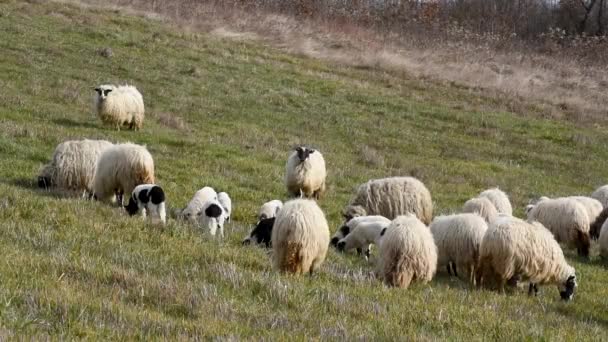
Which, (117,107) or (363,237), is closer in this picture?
(363,237)

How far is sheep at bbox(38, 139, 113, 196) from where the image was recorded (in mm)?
12547

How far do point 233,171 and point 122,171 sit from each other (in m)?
4.75

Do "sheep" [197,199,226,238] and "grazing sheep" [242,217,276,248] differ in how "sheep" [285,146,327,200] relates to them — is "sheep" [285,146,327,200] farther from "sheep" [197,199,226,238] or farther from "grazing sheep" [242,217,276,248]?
"grazing sheep" [242,217,276,248]

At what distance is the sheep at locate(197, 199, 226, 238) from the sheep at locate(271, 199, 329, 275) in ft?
7.33

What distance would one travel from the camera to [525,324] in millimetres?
7016

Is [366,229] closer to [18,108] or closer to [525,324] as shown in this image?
[525,324]

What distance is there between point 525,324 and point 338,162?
1334cm

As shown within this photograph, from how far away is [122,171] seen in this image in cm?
1206

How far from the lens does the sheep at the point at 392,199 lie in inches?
549

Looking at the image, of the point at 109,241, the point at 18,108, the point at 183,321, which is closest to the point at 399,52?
the point at 18,108

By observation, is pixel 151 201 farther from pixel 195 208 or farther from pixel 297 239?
pixel 297 239

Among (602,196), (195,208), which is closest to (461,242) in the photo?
(195,208)

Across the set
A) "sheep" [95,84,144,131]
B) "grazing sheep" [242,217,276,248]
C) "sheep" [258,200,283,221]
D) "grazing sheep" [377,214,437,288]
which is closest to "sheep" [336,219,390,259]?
"sheep" [258,200,283,221]

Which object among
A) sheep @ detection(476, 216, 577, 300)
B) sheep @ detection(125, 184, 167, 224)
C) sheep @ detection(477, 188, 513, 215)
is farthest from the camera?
sheep @ detection(477, 188, 513, 215)
